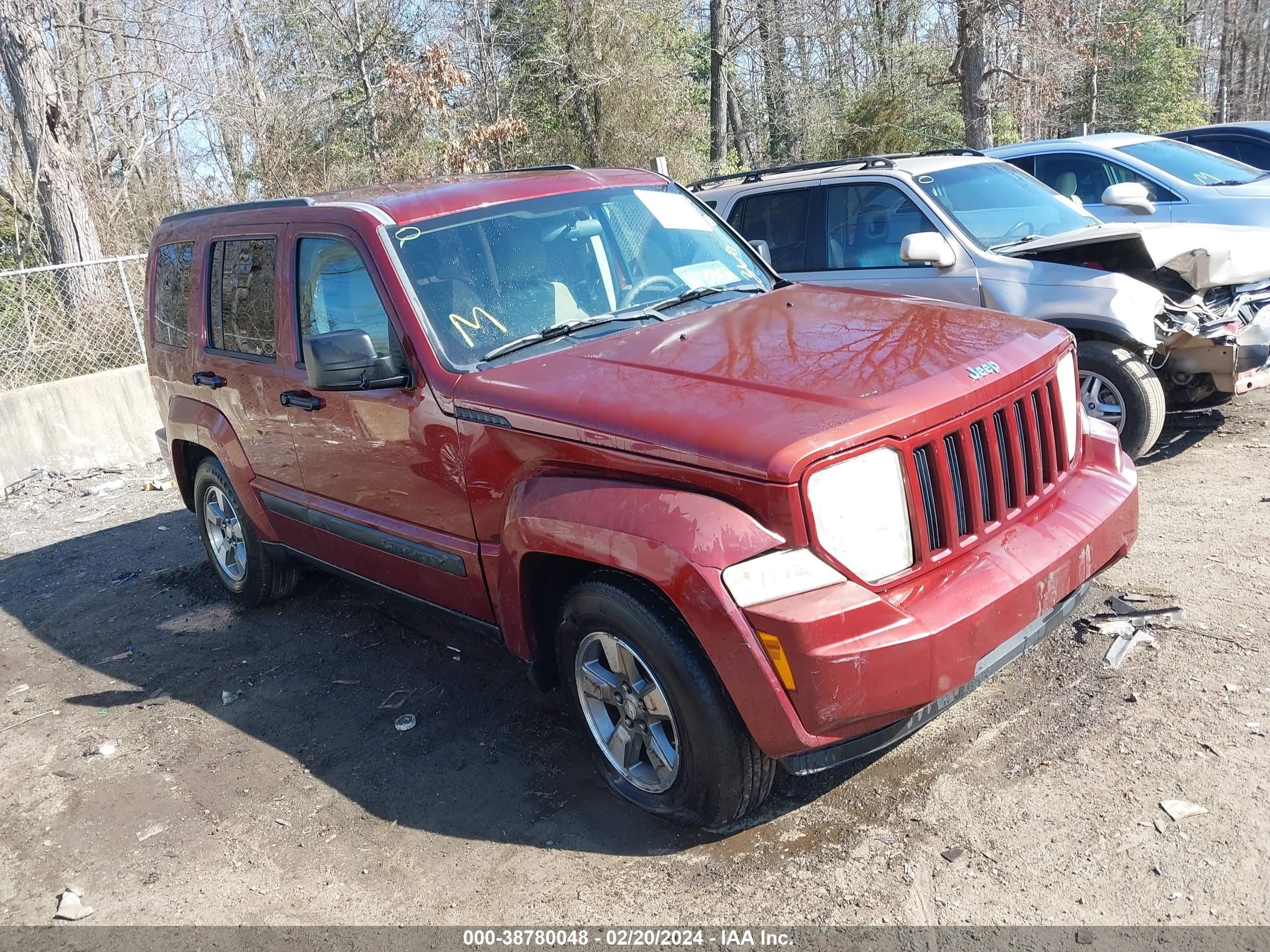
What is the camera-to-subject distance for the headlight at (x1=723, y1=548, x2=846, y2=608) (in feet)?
9.23

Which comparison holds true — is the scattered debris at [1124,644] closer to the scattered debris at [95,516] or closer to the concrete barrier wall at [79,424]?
the scattered debris at [95,516]

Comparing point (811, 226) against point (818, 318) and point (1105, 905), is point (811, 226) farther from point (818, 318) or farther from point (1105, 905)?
point (1105, 905)

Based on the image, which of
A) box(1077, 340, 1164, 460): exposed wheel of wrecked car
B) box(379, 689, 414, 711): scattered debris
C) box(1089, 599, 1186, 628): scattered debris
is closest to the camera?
box(1089, 599, 1186, 628): scattered debris

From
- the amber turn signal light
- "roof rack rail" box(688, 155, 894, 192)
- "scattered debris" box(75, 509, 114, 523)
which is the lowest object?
"scattered debris" box(75, 509, 114, 523)

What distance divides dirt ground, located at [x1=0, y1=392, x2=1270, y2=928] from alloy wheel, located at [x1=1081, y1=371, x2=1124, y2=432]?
0.59m

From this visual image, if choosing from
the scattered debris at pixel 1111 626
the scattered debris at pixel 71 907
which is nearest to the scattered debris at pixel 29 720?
the scattered debris at pixel 71 907

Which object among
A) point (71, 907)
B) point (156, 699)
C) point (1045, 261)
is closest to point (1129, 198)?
point (1045, 261)

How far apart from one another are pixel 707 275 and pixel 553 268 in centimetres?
72

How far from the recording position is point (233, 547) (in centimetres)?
593

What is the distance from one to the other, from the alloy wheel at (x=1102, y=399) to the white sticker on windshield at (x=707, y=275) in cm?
252

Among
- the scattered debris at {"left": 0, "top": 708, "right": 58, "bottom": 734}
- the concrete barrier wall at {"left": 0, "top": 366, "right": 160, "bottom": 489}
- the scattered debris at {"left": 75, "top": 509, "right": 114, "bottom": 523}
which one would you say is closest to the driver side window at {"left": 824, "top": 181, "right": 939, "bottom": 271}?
the scattered debris at {"left": 0, "top": 708, "right": 58, "bottom": 734}

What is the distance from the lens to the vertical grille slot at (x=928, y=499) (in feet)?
9.93

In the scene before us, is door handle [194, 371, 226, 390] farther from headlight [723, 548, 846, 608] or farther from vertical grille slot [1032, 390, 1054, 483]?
vertical grille slot [1032, 390, 1054, 483]

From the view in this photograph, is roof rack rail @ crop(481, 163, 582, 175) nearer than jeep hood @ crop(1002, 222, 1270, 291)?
Yes
